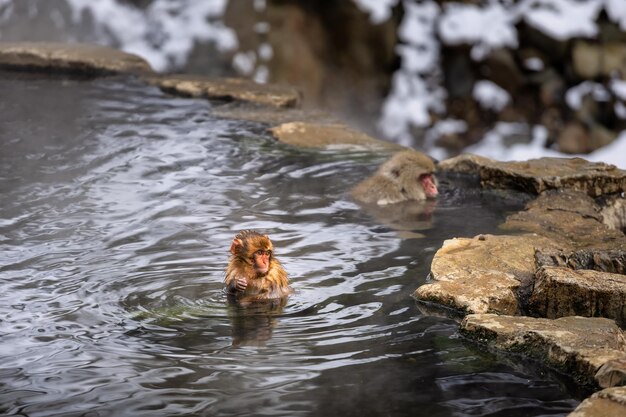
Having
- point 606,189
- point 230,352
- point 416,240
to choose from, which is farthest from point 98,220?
point 606,189

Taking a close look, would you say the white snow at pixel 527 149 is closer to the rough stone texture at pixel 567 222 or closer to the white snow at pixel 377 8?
the white snow at pixel 377 8

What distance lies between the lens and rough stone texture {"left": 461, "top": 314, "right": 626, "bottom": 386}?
3654 millimetres

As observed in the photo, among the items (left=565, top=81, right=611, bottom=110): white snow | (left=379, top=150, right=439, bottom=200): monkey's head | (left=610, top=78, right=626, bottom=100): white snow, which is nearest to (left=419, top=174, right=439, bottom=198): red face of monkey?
(left=379, top=150, right=439, bottom=200): monkey's head

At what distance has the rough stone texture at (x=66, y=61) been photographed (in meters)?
9.84

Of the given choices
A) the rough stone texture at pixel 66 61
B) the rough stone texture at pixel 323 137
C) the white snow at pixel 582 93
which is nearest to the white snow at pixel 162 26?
the rough stone texture at pixel 66 61

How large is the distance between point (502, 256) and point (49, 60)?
617cm

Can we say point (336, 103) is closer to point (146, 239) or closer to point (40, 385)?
point (146, 239)

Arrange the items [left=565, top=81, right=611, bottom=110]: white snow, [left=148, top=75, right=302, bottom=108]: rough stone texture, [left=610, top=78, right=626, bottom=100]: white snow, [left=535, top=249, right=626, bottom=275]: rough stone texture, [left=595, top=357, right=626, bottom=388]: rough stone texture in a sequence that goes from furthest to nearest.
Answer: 1. [left=565, top=81, right=611, bottom=110]: white snow
2. [left=610, top=78, right=626, bottom=100]: white snow
3. [left=148, top=75, right=302, bottom=108]: rough stone texture
4. [left=535, top=249, right=626, bottom=275]: rough stone texture
5. [left=595, top=357, right=626, bottom=388]: rough stone texture

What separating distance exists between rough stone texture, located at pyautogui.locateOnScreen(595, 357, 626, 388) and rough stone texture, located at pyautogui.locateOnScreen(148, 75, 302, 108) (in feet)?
19.1

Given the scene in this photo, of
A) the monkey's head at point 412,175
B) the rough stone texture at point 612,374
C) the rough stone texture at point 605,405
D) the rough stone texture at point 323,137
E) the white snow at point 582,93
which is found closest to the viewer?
the rough stone texture at point 605,405

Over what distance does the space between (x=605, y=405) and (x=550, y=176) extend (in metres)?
3.54

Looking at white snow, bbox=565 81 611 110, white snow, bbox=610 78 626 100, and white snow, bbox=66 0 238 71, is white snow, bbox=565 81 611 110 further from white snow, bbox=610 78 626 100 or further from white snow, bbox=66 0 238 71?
white snow, bbox=66 0 238 71

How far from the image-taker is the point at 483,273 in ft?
15.5

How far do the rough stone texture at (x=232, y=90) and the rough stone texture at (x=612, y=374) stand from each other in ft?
19.1
